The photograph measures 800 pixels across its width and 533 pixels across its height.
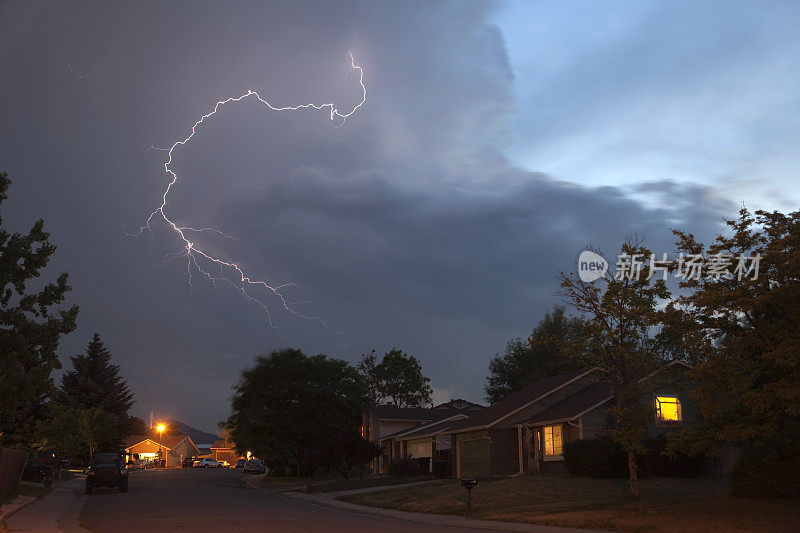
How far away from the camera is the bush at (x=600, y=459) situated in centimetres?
2898

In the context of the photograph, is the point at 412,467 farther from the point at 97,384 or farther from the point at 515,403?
the point at 97,384

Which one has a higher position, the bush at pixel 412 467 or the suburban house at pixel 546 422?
the suburban house at pixel 546 422

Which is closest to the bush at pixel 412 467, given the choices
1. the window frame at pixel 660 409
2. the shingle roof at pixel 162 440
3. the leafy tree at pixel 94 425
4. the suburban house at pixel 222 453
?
the window frame at pixel 660 409

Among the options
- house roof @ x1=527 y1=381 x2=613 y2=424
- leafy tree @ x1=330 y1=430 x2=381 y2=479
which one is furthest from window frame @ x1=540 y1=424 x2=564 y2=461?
leafy tree @ x1=330 y1=430 x2=381 y2=479

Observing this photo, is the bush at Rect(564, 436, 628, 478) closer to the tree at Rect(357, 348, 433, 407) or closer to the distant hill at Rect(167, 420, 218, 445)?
the tree at Rect(357, 348, 433, 407)

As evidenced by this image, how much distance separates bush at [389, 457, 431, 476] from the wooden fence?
2294 centimetres

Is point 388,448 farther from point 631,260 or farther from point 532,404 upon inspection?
point 631,260

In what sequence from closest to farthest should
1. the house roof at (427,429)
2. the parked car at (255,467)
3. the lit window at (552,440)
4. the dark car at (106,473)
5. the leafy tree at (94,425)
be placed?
the lit window at (552,440) → the dark car at (106,473) → the house roof at (427,429) → the leafy tree at (94,425) → the parked car at (255,467)

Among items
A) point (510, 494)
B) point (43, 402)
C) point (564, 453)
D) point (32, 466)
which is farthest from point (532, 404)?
point (43, 402)

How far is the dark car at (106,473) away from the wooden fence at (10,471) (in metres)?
7.45

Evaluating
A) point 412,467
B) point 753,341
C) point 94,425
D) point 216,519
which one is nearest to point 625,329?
point 753,341

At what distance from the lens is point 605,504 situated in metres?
21.5

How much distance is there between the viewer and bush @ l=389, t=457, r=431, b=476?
143ft

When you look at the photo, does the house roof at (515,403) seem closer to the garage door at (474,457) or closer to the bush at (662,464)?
the garage door at (474,457)
